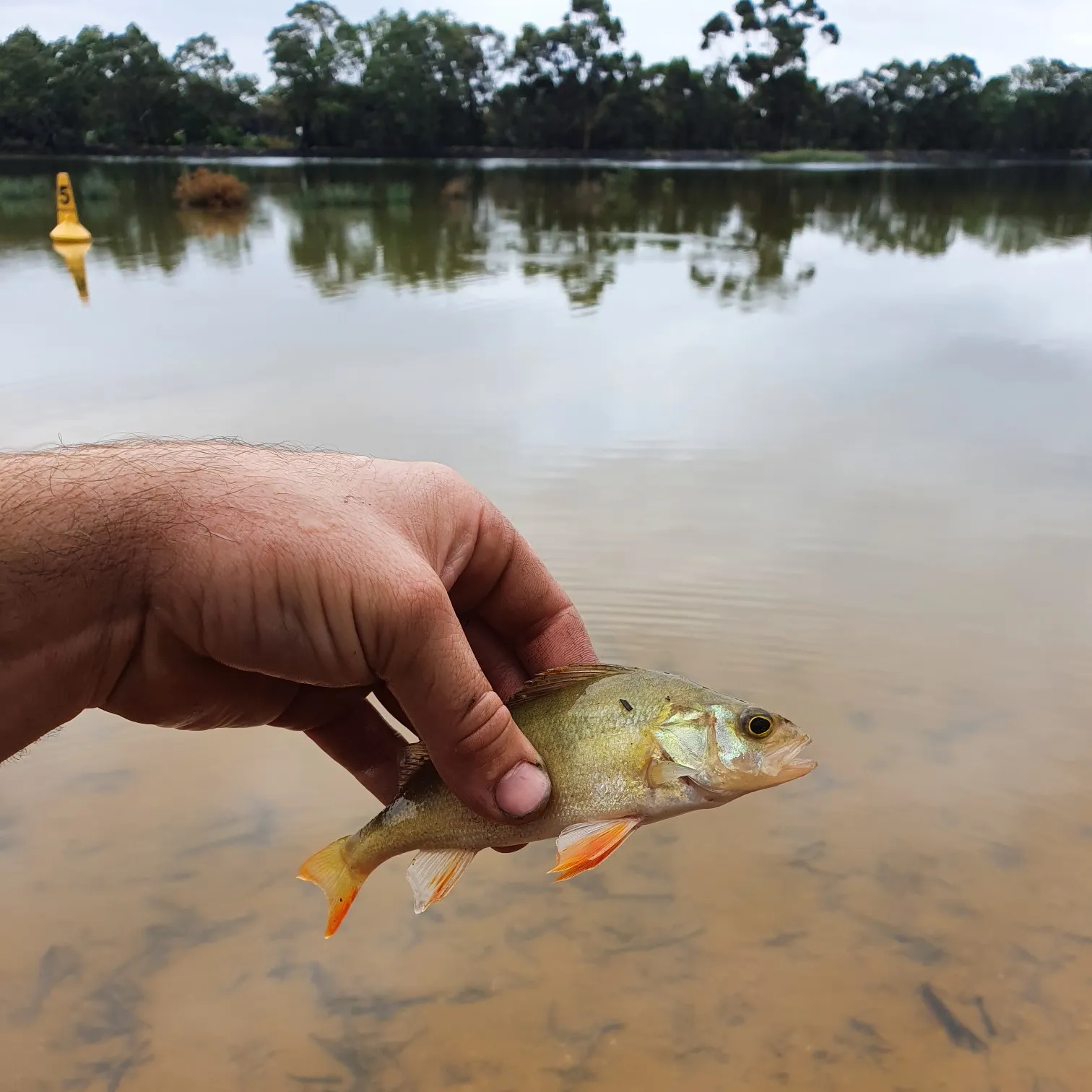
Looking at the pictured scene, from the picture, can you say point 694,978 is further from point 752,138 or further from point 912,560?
point 752,138

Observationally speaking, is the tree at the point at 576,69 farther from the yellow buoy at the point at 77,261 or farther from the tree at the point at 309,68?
the yellow buoy at the point at 77,261

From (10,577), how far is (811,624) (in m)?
4.99

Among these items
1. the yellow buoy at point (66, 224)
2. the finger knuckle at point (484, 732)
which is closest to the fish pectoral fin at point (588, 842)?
the finger knuckle at point (484, 732)

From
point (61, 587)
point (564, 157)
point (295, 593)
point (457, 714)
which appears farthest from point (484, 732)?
point (564, 157)

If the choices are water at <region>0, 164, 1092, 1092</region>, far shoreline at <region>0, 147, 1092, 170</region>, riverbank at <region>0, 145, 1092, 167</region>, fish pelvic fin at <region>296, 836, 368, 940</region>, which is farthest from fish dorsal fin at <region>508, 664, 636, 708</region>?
riverbank at <region>0, 145, 1092, 167</region>

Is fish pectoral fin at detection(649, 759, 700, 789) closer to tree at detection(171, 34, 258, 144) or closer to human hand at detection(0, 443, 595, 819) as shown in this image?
human hand at detection(0, 443, 595, 819)

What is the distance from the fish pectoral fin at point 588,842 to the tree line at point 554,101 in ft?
361

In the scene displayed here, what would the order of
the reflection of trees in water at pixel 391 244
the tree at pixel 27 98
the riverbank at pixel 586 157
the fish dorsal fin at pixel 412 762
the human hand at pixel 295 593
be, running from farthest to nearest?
the tree at pixel 27 98 → the riverbank at pixel 586 157 → the reflection of trees in water at pixel 391 244 → the fish dorsal fin at pixel 412 762 → the human hand at pixel 295 593

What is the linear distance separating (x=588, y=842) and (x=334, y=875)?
750 millimetres

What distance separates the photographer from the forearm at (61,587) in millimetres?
2242

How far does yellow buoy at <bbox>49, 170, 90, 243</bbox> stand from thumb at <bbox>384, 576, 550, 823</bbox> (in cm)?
2582

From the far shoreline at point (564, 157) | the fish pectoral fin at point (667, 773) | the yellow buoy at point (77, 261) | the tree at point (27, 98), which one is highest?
the tree at point (27, 98)

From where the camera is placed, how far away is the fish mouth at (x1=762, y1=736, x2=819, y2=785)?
8.08 feet

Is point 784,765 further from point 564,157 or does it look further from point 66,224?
point 564,157
